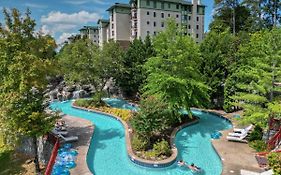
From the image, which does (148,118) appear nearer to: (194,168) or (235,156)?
(194,168)

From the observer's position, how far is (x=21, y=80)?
1341cm

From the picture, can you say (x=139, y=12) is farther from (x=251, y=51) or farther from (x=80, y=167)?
(x=80, y=167)

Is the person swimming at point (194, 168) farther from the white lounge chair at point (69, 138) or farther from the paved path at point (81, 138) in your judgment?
the white lounge chair at point (69, 138)

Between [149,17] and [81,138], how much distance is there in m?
43.8

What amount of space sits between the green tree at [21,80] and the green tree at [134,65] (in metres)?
17.7

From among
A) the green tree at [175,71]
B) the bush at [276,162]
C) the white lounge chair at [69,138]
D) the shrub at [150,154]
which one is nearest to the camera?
the bush at [276,162]

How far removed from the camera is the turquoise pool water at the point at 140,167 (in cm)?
1452

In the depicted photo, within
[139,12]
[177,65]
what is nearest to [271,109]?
[177,65]

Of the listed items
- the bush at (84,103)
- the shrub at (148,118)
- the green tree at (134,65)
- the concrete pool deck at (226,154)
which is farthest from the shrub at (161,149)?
the bush at (84,103)

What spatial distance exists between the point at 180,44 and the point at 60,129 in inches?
522

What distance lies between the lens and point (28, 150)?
18.9 m

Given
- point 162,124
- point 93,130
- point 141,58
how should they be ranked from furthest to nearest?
point 141,58 < point 93,130 < point 162,124

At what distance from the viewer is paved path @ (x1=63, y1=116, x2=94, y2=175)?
1370 cm

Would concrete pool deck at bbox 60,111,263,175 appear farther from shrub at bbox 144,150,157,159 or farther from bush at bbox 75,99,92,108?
bush at bbox 75,99,92,108
